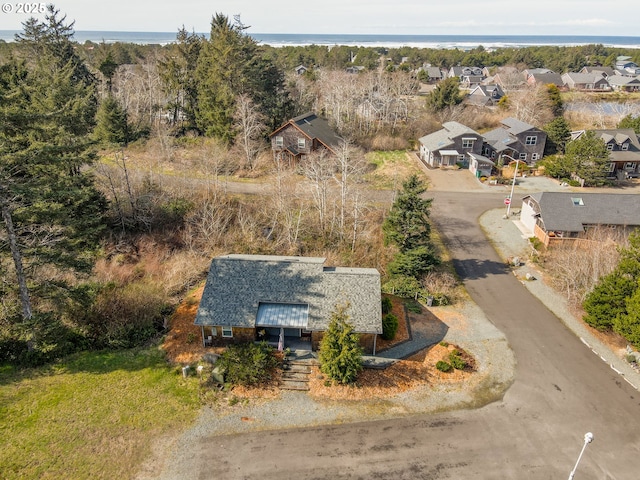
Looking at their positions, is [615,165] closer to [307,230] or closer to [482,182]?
[482,182]

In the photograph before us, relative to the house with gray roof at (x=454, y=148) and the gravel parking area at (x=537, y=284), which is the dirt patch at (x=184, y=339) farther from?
the house with gray roof at (x=454, y=148)

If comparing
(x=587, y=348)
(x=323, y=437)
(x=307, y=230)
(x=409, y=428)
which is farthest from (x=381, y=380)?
(x=307, y=230)

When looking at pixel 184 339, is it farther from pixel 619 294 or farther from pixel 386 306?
pixel 619 294

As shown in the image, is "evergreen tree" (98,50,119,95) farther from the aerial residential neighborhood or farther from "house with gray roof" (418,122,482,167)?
"house with gray roof" (418,122,482,167)

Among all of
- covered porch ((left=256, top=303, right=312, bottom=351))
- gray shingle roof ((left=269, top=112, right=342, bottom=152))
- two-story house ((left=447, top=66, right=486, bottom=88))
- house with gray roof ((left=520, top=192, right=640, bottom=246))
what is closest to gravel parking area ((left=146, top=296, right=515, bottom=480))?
covered porch ((left=256, top=303, right=312, bottom=351))

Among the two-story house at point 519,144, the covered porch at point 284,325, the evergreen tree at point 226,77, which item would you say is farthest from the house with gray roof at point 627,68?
the covered porch at point 284,325

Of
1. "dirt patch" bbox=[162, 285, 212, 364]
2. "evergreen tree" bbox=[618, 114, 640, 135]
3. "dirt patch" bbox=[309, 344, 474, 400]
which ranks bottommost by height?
"dirt patch" bbox=[309, 344, 474, 400]
